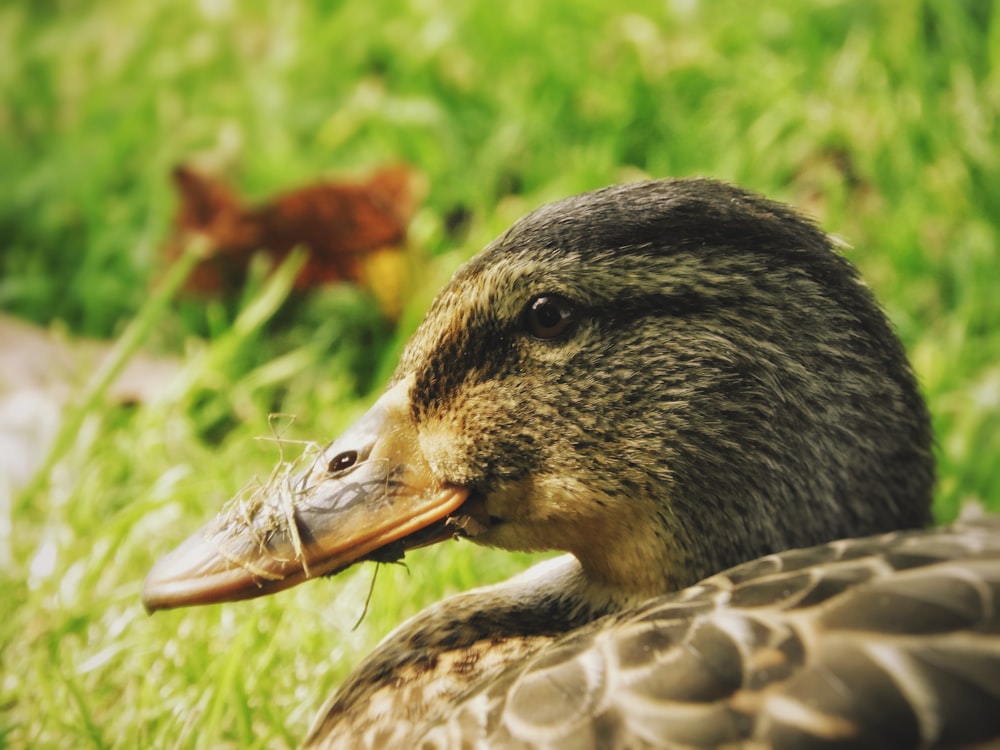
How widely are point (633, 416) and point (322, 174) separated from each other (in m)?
2.11

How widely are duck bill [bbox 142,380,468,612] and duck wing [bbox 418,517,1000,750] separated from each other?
28 centimetres

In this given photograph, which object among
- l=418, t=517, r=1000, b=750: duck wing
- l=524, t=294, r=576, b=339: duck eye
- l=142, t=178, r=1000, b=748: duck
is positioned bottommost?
l=418, t=517, r=1000, b=750: duck wing

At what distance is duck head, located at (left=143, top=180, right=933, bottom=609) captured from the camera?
1.46 metres

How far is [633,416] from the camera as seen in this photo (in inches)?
58.3

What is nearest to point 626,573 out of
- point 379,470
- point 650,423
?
point 650,423

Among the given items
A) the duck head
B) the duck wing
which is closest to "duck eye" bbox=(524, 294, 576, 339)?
the duck head

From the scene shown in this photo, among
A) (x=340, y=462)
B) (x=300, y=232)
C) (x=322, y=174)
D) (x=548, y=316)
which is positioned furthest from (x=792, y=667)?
(x=322, y=174)

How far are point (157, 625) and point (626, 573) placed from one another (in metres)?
1.01

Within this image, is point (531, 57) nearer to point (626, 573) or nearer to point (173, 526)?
point (173, 526)

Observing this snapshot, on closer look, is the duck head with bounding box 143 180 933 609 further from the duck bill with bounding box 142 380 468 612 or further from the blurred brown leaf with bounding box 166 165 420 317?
the blurred brown leaf with bounding box 166 165 420 317

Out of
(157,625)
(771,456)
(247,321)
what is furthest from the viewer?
(247,321)

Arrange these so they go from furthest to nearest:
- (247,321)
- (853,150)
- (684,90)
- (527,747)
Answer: (684,90) → (853,150) → (247,321) → (527,747)

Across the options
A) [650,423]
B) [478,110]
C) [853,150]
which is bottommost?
[650,423]

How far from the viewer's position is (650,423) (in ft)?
4.83
